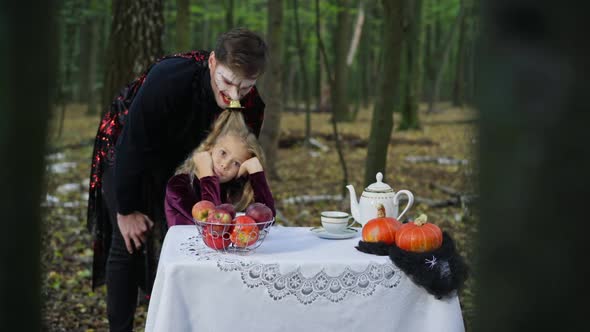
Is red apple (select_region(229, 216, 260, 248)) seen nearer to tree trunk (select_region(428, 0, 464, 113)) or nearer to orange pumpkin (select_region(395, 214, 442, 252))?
orange pumpkin (select_region(395, 214, 442, 252))

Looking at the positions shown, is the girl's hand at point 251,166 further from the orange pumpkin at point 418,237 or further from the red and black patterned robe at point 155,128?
the orange pumpkin at point 418,237

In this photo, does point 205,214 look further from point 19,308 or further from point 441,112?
point 441,112

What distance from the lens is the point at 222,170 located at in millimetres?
3354

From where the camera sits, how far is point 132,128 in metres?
3.30

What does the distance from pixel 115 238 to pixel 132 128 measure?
674 millimetres

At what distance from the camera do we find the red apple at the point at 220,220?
2.77m

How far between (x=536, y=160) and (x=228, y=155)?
2692 mm

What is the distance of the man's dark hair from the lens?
3.00 metres

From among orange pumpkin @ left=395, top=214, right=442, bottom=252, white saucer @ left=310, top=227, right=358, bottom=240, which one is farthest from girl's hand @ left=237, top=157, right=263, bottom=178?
orange pumpkin @ left=395, top=214, right=442, bottom=252

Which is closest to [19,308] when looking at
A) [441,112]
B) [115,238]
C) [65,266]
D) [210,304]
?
[210,304]

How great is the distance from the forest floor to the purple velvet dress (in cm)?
59

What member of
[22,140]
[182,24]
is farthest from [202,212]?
A: [182,24]

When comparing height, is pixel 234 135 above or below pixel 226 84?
below

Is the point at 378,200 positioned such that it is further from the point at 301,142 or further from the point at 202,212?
the point at 301,142
